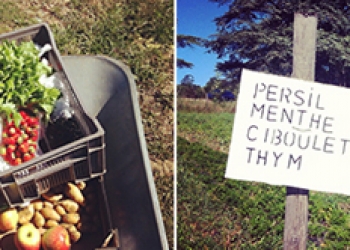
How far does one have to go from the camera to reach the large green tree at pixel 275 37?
201cm

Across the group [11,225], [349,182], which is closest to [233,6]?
[349,182]

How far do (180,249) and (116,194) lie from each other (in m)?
0.43

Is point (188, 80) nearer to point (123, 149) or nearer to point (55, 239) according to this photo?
point (123, 149)

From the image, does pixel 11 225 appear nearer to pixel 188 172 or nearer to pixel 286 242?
pixel 188 172

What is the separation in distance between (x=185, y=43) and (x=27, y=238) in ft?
3.62

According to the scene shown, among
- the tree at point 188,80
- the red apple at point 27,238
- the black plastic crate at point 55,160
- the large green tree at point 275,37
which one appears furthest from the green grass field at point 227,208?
the red apple at point 27,238

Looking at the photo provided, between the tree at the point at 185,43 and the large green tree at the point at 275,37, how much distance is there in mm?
62

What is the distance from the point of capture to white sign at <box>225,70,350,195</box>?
2010 mm

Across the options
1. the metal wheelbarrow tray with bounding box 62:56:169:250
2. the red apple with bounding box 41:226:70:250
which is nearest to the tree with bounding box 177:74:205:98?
the metal wheelbarrow tray with bounding box 62:56:169:250

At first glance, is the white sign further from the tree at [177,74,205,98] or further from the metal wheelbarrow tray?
the metal wheelbarrow tray

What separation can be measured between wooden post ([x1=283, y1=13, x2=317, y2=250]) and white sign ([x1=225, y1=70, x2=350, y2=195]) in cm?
5

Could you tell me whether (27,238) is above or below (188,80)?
below

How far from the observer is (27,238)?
1.78 meters

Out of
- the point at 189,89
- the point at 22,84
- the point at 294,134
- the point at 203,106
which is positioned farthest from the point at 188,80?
the point at 22,84
